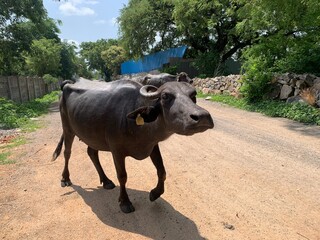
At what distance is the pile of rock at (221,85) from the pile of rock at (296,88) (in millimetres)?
3327

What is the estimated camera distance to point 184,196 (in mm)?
4207

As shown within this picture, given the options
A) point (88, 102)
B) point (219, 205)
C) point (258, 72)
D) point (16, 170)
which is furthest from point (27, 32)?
point (219, 205)

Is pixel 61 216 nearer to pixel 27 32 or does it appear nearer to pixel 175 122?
pixel 175 122

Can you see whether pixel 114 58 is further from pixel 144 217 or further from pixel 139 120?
pixel 139 120

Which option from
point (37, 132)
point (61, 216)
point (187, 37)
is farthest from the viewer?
point (187, 37)

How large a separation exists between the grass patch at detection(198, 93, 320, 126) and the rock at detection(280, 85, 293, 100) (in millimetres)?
303

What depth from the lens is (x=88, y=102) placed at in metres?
4.06

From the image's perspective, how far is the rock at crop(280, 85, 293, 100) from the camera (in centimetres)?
1144

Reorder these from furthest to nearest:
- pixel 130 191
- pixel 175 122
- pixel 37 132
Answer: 1. pixel 37 132
2. pixel 130 191
3. pixel 175 122

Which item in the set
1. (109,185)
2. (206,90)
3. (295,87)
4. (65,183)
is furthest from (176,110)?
(206,90)

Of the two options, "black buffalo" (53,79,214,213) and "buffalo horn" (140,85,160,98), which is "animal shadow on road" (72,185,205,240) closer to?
"black buffalo" (53,79,214,213)

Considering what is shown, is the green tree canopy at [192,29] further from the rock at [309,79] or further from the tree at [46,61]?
the tree at [46,61]

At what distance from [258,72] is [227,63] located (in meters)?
14.0

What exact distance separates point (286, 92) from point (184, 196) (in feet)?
28.9
